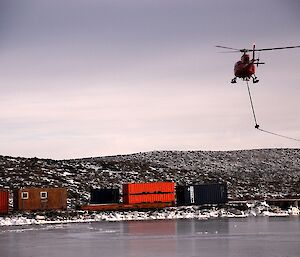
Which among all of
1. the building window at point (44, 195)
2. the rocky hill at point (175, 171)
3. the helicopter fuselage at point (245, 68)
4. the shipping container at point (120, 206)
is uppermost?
the helicopter fuselage at point (245, 68)

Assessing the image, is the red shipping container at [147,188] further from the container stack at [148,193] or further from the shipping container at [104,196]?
the shipping container at [104,196]

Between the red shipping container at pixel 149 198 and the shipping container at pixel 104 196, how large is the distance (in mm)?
3057

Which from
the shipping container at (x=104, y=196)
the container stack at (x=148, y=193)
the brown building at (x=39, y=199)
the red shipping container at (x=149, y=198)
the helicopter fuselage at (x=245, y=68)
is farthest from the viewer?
the shipping container at (x=104, y=196)

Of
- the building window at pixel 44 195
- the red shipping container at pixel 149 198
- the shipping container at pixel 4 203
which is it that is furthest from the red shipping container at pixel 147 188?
the shipping container at pixel 4 203

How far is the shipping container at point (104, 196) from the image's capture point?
7119 cm

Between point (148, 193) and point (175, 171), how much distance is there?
62.7m

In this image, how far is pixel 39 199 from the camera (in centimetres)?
6600

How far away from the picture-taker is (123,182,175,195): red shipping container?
222ft

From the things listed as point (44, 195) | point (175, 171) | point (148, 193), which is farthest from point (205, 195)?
point (175, 171)

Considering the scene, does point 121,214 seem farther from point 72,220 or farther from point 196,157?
point 196,157

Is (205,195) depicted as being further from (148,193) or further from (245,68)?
(245,68)

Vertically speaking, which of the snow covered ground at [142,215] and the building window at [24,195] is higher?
the building window at [24,195]

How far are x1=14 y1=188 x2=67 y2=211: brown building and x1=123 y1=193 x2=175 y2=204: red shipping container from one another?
6829 mm

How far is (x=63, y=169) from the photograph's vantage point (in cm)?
11206
